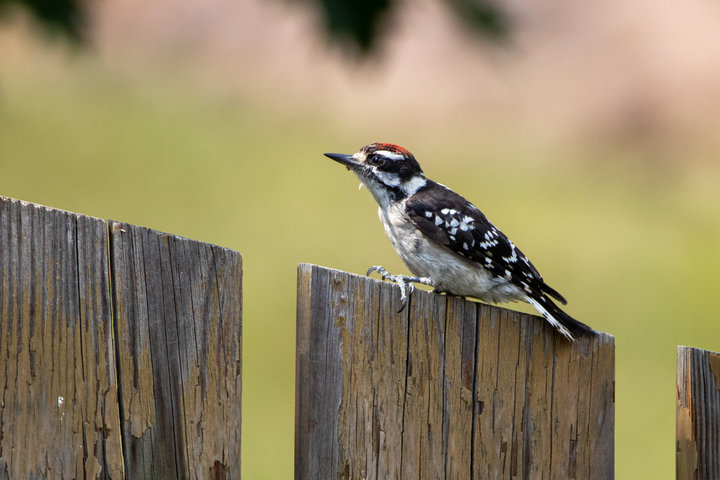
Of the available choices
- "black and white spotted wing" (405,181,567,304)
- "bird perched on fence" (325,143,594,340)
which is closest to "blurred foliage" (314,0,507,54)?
"bird perched on fence" (325,143,594,340)

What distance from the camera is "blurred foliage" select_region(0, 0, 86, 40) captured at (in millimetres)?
2670

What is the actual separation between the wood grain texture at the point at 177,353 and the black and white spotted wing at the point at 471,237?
2.34 meters

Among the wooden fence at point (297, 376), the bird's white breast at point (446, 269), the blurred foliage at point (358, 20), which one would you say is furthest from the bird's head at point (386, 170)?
the blurred foliage at point (358, 20)

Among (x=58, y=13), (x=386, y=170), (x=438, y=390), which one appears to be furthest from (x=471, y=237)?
(x=58, y=13)

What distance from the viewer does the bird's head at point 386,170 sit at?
4.92m

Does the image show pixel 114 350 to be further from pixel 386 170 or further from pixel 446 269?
pixel 386 170

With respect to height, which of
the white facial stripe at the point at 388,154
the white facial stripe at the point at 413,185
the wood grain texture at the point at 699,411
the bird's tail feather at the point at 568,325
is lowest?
the wood grain texture at the point at 699,411

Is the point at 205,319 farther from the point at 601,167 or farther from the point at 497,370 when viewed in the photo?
the point at 601,167

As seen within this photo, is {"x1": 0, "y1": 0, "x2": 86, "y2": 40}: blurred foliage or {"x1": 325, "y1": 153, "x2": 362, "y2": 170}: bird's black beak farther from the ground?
{"x1": 325, "y1": 153, "x2": 362, "y2": 170}: bird's black beak

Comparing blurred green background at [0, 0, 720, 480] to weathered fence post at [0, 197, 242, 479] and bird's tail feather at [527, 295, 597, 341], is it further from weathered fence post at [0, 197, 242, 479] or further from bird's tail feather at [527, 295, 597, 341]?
weathered fence post at [0, 197, 242, 479]

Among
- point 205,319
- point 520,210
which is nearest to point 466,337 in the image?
point 205,319

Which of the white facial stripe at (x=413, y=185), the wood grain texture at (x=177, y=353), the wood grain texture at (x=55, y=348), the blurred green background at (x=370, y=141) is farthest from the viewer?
the blurred green background at (x=370, y=141)

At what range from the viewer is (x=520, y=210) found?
8.50m

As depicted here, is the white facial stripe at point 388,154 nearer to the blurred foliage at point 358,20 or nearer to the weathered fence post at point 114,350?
the blurred foliage at point 358,20
